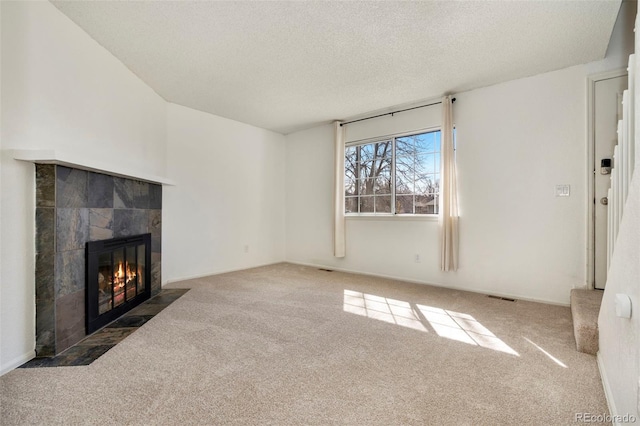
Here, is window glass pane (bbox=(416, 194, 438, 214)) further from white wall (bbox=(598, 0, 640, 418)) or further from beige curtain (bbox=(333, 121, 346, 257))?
white wall (bbox=(598, 0, 640, 418))

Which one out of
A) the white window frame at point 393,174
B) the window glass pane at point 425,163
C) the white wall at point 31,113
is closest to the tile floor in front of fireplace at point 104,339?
the white wall at point 31,113

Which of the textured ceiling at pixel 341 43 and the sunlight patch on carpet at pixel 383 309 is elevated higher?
the textured ceiling at pixel 341 43

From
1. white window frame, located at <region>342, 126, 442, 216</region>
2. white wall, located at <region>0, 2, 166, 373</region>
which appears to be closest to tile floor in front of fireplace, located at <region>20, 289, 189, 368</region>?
white wall, located at <region>0, 2, 166, 373</region>

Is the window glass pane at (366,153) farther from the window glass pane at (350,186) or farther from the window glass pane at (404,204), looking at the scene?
the window glass pane at (404,204)

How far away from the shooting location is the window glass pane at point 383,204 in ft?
14.2

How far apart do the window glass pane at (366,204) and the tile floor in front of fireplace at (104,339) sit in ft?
9.69

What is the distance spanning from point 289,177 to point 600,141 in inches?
171

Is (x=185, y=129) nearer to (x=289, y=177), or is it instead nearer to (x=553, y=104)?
(x=289, y=177)

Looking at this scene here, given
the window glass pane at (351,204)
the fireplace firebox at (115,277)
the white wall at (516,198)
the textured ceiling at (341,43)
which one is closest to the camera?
the textured ceiling at (341,43)

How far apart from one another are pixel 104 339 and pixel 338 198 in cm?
336

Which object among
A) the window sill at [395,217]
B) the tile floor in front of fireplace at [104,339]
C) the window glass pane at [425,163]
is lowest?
the tile floor in front of fireplace at [104,339]

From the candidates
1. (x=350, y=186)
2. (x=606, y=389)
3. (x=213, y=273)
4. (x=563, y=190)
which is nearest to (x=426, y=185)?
(x=350, y=186)

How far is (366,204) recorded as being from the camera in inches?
181

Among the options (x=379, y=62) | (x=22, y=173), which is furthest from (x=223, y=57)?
(x=22, y=173)
